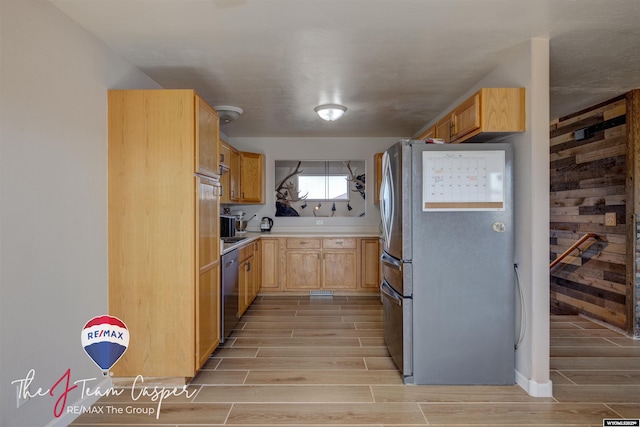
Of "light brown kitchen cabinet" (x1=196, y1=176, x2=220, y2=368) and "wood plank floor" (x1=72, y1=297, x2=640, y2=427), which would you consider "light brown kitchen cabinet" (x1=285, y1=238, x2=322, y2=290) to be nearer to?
"wood plank floor" (x1=72, y1=297, x2=640, y2=427)

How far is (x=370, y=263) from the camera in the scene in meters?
4.85

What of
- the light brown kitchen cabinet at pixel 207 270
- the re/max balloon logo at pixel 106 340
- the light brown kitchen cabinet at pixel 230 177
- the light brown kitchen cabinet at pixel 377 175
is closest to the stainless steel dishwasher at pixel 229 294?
the light brown kitchen cabinet at pixel 207 270

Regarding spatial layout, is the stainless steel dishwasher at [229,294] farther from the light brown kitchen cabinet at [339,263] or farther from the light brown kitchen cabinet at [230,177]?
the light brown kitchen cabinet at [339,263]

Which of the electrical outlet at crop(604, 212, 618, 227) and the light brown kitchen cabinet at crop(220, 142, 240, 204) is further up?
the light brown kitchen cabinet at crop(220, 142, 240, 204)

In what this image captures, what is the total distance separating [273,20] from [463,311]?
2184 mm

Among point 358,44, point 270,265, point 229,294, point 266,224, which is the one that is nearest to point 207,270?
point 229,294

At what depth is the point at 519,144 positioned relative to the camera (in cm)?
239

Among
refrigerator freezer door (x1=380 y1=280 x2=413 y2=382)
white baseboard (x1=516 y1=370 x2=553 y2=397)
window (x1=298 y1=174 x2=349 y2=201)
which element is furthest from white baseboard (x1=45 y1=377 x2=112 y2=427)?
window (x1=298 y1=174 x2=349 y2=201)

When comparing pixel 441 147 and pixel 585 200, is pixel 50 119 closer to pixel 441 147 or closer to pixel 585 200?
pixel 441 147

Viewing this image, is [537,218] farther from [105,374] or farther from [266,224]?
[266,224]

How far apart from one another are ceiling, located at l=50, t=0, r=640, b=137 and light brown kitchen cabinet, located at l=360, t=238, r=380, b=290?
2005 mm

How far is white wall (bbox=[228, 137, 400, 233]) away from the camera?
17.5 ft

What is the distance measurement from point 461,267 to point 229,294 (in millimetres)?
1962

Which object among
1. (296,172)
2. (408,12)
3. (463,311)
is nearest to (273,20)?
(408,12)
